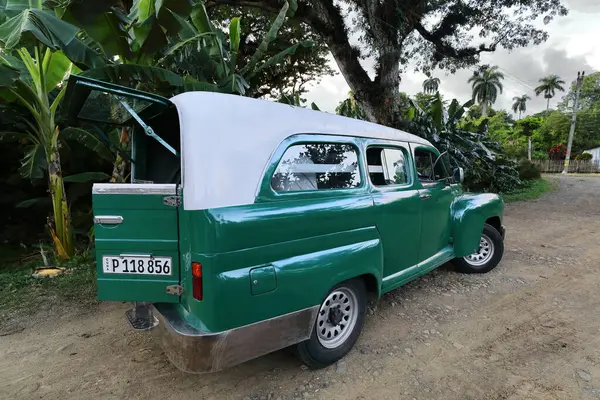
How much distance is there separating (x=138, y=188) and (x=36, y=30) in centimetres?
252

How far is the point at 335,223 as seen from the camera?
9.12 ft

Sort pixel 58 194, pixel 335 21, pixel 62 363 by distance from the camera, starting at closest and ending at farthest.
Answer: pixel 62 363 < pixel 58 194 < pixel 335 21

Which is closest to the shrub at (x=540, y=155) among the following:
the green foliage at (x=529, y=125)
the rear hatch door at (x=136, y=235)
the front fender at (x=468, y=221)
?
the green foliage at (x=529, y=125)

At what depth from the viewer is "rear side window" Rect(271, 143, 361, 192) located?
8.55 ft

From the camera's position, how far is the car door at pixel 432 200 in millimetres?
3855

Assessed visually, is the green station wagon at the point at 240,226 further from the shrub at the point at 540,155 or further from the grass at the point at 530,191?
the shrub at the point at 540,155

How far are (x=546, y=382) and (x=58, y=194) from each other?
6.66 m

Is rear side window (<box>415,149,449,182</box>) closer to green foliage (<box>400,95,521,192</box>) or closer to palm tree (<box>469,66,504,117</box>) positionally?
green foliage (<box>400,95,521,192</box>)

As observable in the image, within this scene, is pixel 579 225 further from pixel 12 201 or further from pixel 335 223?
pixel 12 201

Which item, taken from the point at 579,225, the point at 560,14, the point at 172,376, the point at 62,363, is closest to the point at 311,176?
the point at 172,376

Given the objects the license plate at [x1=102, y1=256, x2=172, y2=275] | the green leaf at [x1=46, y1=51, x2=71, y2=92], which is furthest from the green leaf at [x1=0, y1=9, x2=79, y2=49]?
the license plate at [x1=102, y1=256, x2=172, y2=275]

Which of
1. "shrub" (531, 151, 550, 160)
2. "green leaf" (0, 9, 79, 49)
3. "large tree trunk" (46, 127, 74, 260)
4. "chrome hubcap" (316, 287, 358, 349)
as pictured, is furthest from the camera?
"shrub" (531, 151, 550, 160)

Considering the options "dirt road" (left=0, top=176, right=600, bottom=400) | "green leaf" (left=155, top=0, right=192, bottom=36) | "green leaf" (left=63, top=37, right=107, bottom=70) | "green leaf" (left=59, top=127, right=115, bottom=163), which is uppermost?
Answer: "green leaf" (left=155, top=0, right=192, bottom=36)

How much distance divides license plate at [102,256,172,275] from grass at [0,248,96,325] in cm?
225
